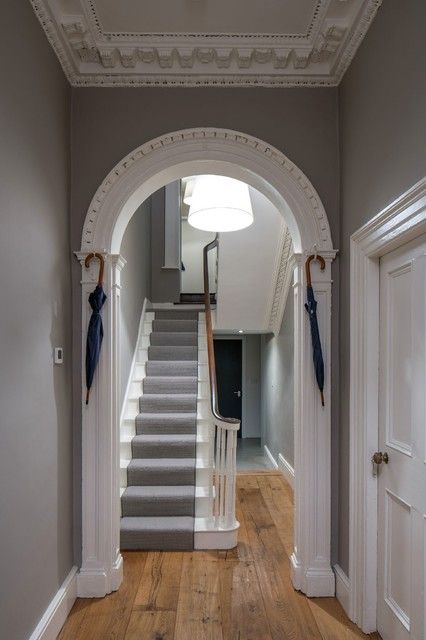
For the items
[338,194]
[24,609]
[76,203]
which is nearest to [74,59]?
[76,203]

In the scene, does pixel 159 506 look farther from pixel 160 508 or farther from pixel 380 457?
pixel 380 457

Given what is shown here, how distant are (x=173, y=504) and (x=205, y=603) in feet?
3.31

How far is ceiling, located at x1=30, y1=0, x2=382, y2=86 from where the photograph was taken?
2.24 metres

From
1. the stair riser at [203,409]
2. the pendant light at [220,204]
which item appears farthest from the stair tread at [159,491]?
the pendant light at [220,204]

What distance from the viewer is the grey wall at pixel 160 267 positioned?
645 centimetres

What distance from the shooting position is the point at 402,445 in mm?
2025

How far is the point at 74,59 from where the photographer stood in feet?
8.38

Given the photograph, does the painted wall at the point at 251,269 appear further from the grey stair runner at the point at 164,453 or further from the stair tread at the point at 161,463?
the stair tread at the point at 161,463

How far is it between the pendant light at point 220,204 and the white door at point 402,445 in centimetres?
194

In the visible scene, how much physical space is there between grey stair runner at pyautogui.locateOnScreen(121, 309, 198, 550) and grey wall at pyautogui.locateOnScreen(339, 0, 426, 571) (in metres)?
1.33

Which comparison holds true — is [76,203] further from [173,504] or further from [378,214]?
[173,504]

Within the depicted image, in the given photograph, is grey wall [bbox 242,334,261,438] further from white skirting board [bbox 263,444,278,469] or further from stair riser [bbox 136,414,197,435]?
stair riser [bbox 136,414,197,435]

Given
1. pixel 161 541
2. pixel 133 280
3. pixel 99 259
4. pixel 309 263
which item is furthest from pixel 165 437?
pixel 309 263

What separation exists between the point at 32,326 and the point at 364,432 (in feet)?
5.25
